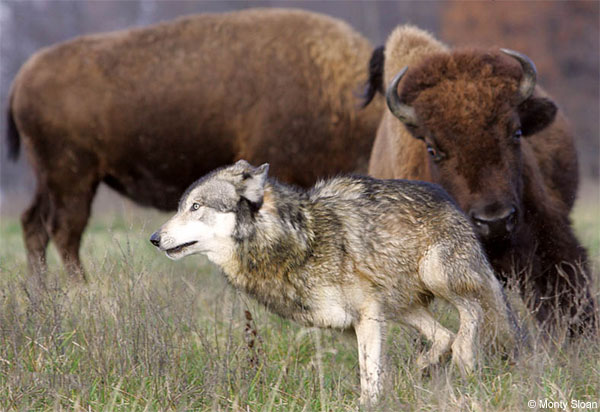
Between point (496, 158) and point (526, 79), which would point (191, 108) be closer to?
point (526, 79)

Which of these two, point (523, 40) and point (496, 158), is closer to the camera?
point (496, 158)

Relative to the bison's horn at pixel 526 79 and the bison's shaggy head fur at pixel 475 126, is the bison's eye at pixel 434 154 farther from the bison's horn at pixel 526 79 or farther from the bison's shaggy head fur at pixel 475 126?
the bison's horn at pixel 526 79

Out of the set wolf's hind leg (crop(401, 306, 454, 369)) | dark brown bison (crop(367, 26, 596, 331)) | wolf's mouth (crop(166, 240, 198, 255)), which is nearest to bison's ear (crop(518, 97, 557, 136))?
dark brown bison (crop(367, 26, 596, 331))

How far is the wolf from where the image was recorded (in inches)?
169

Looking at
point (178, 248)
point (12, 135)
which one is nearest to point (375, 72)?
point (178, 248)

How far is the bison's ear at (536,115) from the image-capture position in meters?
6.24

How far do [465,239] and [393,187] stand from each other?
1.86ft

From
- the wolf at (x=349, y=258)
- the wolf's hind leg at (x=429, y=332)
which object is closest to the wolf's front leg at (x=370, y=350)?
the wolf at (x=349, y=258)

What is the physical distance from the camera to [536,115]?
20.6ft

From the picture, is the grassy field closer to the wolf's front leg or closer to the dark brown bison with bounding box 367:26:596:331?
the wolf's front leg

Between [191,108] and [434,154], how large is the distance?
3.69 meters

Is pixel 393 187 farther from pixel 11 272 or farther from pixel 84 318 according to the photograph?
pixel 11 272

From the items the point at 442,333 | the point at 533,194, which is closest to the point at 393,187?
the point at 442,333

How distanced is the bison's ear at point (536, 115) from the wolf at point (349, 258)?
1.96 metres
